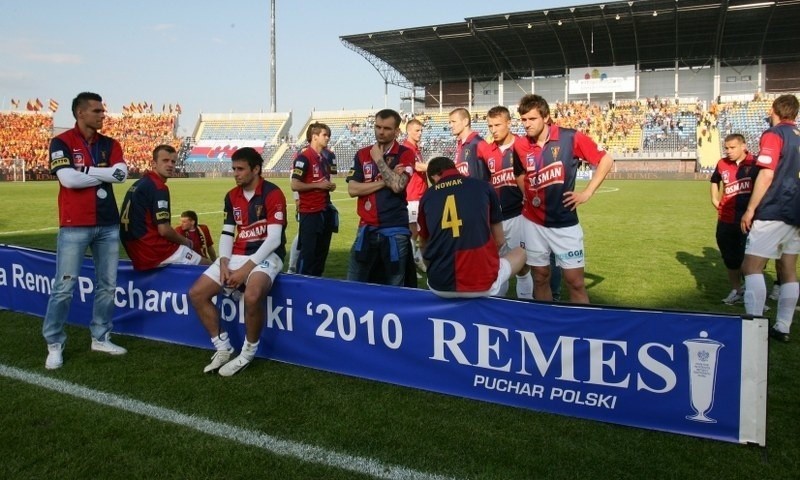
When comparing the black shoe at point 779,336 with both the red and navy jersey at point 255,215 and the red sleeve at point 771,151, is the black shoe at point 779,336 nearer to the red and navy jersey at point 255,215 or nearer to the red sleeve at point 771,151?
the red sleeve at point 771,151

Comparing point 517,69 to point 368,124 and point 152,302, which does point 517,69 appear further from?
point 152,302

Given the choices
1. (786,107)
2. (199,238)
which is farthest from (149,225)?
(786,107)

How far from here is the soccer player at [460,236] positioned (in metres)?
3.94

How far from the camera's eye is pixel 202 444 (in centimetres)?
329

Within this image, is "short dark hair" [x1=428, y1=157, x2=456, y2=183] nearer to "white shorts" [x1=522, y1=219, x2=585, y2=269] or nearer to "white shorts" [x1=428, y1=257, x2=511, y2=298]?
"white shorts" [x1=428, y1=257, x2=511, y2=298]

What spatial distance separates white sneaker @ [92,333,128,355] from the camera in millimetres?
4924

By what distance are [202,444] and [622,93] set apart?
52.2m

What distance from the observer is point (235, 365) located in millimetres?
4473

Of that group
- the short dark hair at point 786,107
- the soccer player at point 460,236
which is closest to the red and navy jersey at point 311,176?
the soccer player at point 460,236

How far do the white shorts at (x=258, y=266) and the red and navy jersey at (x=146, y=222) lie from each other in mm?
812

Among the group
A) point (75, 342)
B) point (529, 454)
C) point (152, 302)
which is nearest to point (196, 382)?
point (152, 302)

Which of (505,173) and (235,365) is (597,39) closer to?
(505,173)

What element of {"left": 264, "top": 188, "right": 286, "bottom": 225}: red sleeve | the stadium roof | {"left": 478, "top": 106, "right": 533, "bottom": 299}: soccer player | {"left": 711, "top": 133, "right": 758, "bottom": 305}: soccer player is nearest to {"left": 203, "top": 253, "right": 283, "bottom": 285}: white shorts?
{"left": 264, "top": 188, "right": 286, "bottom": 225}: red sleeve

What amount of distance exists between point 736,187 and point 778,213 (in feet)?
5.45
